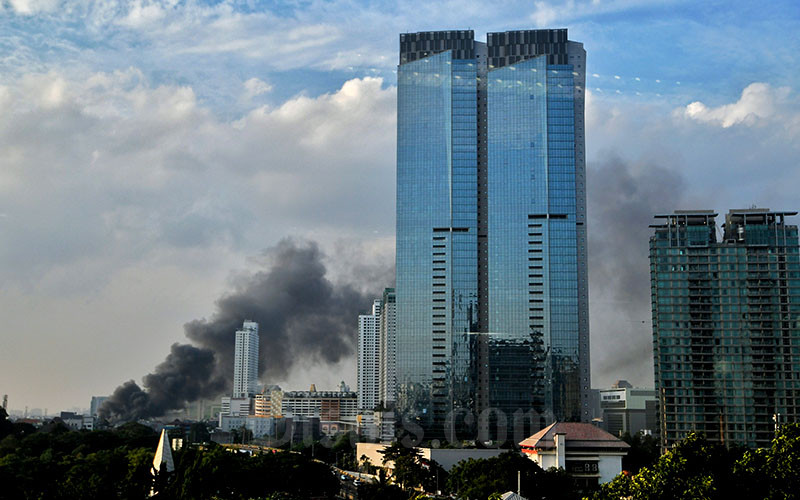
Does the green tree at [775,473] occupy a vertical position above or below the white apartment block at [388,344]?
below

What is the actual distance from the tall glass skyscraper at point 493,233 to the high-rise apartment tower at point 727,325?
46.1 feet

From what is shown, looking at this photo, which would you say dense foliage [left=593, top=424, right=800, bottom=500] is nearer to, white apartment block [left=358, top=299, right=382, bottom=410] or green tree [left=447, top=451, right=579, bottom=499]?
green tree [left=447, top=451, right=579, bottom=499]

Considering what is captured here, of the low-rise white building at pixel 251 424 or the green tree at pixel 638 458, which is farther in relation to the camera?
the low-rise white building at pixel 251 424

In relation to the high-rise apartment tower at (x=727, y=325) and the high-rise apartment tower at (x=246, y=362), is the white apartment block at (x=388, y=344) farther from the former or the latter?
the high-rise apartment tower at (x=727, y=325)

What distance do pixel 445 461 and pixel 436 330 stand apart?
2885 centimetres

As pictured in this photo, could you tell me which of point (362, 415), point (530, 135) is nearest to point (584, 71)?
point (530, 135)

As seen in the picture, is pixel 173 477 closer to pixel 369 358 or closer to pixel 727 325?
pixel 727 325

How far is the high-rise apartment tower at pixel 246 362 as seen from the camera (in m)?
158

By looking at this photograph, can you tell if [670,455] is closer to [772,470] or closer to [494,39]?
[772,470]

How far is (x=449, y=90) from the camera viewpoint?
3930 inches

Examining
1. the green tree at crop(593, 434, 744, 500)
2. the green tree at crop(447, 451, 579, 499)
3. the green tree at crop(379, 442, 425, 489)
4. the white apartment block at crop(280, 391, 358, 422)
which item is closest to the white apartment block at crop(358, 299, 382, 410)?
the white apartment block at crop(280, 391, 358, 422)

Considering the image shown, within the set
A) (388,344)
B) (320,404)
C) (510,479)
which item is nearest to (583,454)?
(510,479)

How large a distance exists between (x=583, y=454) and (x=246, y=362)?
397ft

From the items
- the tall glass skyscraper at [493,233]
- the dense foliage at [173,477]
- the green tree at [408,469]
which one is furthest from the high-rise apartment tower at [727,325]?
the dense foliage at [173,477]
